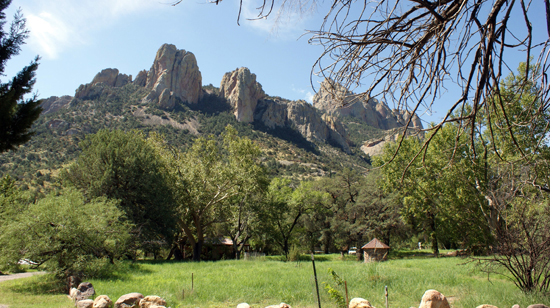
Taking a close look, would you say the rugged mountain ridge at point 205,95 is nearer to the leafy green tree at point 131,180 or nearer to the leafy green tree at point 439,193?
the leafy green tree at point 439,193

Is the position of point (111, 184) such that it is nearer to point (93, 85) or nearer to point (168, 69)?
point (93, 85)

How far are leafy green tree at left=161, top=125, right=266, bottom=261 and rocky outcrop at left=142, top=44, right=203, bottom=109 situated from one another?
81334 mm

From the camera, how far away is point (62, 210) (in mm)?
11922

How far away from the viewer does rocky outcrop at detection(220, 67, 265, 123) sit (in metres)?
102

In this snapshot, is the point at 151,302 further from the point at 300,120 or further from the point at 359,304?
the point at 300,120

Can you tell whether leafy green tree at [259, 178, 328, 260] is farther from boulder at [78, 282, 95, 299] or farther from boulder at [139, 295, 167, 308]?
boulder at [139, 295, 167, 308]

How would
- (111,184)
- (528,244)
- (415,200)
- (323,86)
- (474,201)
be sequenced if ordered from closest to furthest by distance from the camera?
(323,86) < (528,244) < (111,184) < (474,201) < (415,200)

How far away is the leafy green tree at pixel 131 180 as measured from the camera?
20.6 metres

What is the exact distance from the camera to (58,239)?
38.0 feet

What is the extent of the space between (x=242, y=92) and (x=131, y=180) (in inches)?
3406

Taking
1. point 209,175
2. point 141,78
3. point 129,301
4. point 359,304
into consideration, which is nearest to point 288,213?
point 209,175

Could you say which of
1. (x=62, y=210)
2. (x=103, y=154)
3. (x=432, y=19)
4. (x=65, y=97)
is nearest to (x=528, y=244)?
(x=432, y=19)

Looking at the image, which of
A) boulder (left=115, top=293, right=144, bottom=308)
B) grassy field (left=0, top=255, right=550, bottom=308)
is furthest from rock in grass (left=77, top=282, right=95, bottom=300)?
boulder (left=115, top=293, right=144, bottom=308)

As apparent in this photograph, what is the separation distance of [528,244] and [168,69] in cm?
11825
